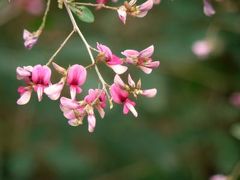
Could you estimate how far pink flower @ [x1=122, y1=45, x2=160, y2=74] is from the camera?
4.53 feet

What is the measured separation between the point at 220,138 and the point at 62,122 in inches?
26.8

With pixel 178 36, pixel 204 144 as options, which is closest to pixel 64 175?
pixel 204 144

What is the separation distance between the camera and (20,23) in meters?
3.26

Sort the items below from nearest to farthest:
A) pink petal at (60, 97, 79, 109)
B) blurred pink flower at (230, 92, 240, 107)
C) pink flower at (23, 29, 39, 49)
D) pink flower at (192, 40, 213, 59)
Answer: pink petal at (60, 97, 79, 109) → pink flower at (23, 29, 39, 49) → pink flower at (192, 40, 213, 59) → blurred pink flower at (230, 92, 240, 107)

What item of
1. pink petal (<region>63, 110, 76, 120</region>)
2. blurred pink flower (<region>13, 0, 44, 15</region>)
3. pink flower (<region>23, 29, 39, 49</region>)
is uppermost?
pink flower (<region>23, 29, 39, 49</region>)

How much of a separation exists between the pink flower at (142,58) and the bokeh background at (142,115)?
3.84 ft

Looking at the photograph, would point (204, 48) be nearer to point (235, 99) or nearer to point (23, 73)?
point (235, 99)

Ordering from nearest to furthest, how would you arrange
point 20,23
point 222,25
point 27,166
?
1. point 222,25
2. point 27,166
3. point 20,23

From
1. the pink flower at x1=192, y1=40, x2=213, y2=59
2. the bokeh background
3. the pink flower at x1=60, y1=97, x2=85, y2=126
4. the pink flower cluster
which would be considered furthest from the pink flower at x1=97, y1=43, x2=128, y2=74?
the bokeh background

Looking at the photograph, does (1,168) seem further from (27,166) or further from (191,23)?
(191,23)

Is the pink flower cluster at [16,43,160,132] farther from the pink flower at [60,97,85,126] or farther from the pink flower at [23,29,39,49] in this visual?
the pink flower at [23,29,39,49]

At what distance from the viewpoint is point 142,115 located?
3.08 m

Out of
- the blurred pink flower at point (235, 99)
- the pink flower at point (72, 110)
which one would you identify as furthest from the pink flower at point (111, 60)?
the blurred pink flower at point (235, 99)

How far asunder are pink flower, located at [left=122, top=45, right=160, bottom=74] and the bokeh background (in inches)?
46.1
